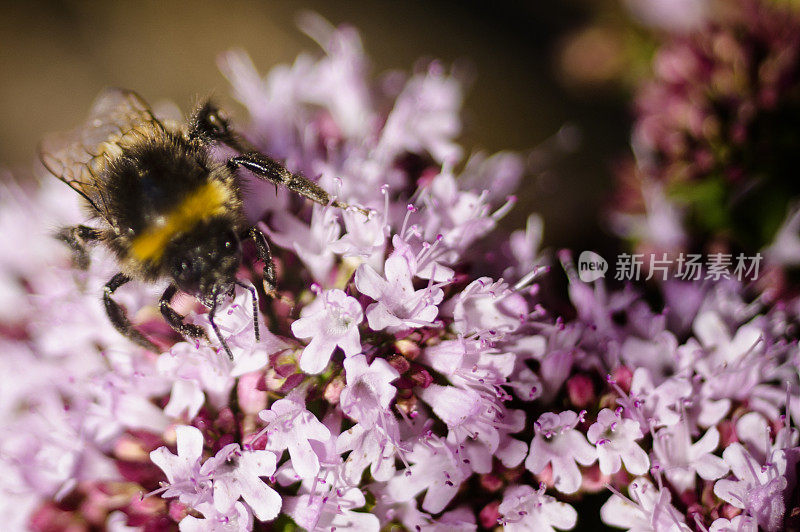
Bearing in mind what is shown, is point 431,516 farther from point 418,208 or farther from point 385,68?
point 385,68

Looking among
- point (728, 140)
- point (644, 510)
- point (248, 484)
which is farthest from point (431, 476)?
point (728, 140)

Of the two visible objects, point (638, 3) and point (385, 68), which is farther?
point (385, 68)

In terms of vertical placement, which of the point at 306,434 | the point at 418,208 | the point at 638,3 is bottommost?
the point at 306,434

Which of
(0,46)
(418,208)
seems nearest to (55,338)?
(418,208)

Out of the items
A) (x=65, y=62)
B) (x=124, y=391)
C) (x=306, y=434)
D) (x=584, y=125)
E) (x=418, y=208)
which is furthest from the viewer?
(x=65, y=62)

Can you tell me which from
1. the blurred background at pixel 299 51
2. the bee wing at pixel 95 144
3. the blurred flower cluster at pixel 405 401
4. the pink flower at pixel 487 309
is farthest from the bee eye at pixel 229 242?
the blurred background at pixel 299 51

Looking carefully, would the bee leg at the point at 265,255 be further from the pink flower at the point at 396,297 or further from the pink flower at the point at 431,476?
the pink flower at the point at 431,476

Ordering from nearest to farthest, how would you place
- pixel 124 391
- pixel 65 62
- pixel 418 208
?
pixel 124 391 < pixel 418 208 < pixel 65 62
